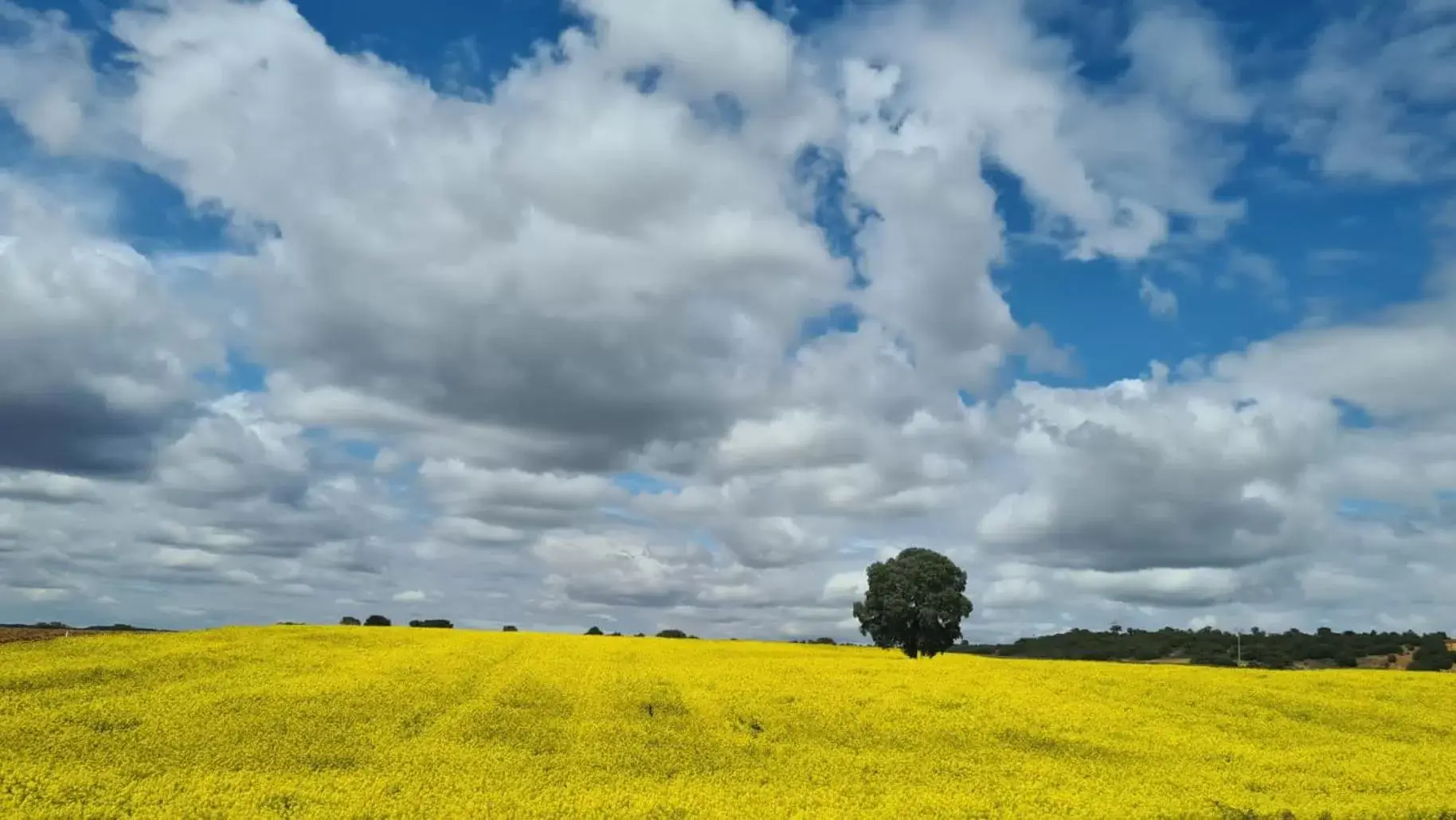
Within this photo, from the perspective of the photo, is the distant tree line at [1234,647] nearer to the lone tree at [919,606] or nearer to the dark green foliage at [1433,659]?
the dark green foliage at [1433,659]

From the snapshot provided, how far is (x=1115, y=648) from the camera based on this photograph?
14875 cm

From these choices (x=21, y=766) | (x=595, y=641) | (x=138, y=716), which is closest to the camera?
(x=21, y=766)

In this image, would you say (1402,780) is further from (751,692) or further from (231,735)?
(231,735)

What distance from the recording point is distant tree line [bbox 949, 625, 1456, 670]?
95.4 metres

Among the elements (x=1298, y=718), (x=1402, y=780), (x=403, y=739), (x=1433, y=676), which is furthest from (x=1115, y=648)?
(x=403, y=739)

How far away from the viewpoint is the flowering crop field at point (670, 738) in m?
19.9

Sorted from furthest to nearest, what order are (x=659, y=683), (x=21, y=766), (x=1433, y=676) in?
(x=1433, y=676)
(x=659, y=683)
(x=21, y=766)

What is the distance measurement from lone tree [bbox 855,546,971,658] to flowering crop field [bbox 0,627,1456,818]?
38.3m

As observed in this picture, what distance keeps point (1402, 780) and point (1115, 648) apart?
136 metres

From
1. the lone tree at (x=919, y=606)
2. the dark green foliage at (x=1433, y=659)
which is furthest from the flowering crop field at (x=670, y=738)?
the dark green foliage at (x=1433, y=659)

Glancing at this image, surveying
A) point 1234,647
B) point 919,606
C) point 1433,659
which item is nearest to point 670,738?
point 919,606

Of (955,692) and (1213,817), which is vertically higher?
(955,692)

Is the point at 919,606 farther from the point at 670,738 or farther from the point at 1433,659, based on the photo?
the point at 670,738

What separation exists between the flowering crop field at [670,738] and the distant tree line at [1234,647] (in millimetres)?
64956
